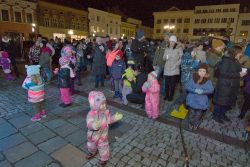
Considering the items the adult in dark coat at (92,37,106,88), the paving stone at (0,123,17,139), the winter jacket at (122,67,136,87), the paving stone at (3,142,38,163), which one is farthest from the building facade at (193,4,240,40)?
the paving stone at (3,142,38,163)

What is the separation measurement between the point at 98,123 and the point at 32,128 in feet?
6.88

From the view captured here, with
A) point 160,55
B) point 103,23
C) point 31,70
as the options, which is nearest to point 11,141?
point 31,70

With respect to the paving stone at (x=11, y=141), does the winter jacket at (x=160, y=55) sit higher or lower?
higher

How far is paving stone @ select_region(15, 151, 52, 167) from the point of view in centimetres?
289

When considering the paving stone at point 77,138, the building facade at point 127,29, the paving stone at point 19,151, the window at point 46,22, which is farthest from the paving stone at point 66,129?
the building facade at point 127,29

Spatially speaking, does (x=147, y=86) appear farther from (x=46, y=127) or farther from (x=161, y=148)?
(x=46, y=127)

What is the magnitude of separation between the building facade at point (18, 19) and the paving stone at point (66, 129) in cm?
2536

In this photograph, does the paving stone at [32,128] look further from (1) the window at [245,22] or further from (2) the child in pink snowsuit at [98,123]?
(1) the window at [245,22]

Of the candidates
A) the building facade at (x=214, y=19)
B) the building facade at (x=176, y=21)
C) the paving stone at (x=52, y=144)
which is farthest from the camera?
the building facade at (x=176, y=21)

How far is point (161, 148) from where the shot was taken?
11.1ft

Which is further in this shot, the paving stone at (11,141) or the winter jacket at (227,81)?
the winter jacket at (227,81)

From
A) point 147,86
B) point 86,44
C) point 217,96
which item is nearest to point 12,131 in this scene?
point 147,86

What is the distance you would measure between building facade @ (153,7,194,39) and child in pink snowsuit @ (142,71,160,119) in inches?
1803

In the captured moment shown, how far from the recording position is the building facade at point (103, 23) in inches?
1502
